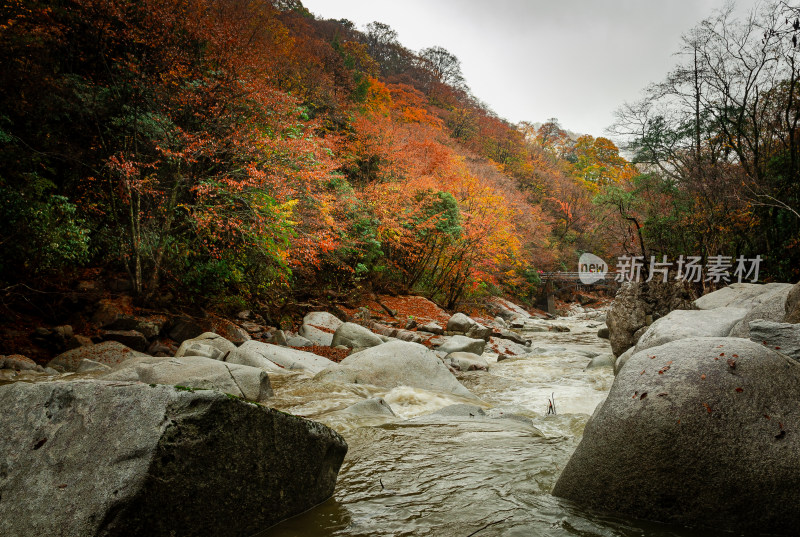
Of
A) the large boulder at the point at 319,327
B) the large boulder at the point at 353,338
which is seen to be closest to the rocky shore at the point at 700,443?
the large boulder at the point at 353,338

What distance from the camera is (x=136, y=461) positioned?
1900mm

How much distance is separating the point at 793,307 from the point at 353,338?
7846mm

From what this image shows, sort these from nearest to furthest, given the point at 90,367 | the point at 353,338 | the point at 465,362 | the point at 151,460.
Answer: the point at 151,460, the point at 90,367, the point at 465,362, the point at 353,338

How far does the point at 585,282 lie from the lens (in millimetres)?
34938

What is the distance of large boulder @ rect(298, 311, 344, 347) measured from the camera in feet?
36.9

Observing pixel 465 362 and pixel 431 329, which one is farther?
pixel 431 329

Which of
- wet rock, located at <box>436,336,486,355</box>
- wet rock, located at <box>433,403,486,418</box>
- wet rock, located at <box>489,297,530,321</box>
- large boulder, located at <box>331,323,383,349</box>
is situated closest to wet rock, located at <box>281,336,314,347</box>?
large boulder, located at <box>331,323,383,349</box>

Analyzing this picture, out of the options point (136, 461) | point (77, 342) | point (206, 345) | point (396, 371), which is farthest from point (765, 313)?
point (77, 342)

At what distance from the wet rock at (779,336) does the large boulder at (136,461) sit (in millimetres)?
3917

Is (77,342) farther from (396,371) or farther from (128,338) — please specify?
(396,371)

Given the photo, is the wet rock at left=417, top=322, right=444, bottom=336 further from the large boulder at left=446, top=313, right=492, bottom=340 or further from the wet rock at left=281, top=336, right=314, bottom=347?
the wet rock at left=281, top=336, right=314, bottom=347

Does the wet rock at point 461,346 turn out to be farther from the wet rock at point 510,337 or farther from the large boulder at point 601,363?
the wet rock at point 510,337

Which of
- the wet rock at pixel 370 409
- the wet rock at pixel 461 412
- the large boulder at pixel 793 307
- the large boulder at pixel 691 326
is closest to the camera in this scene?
the large boulder at pixel 793 307

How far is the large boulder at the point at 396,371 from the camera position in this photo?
273 inches
